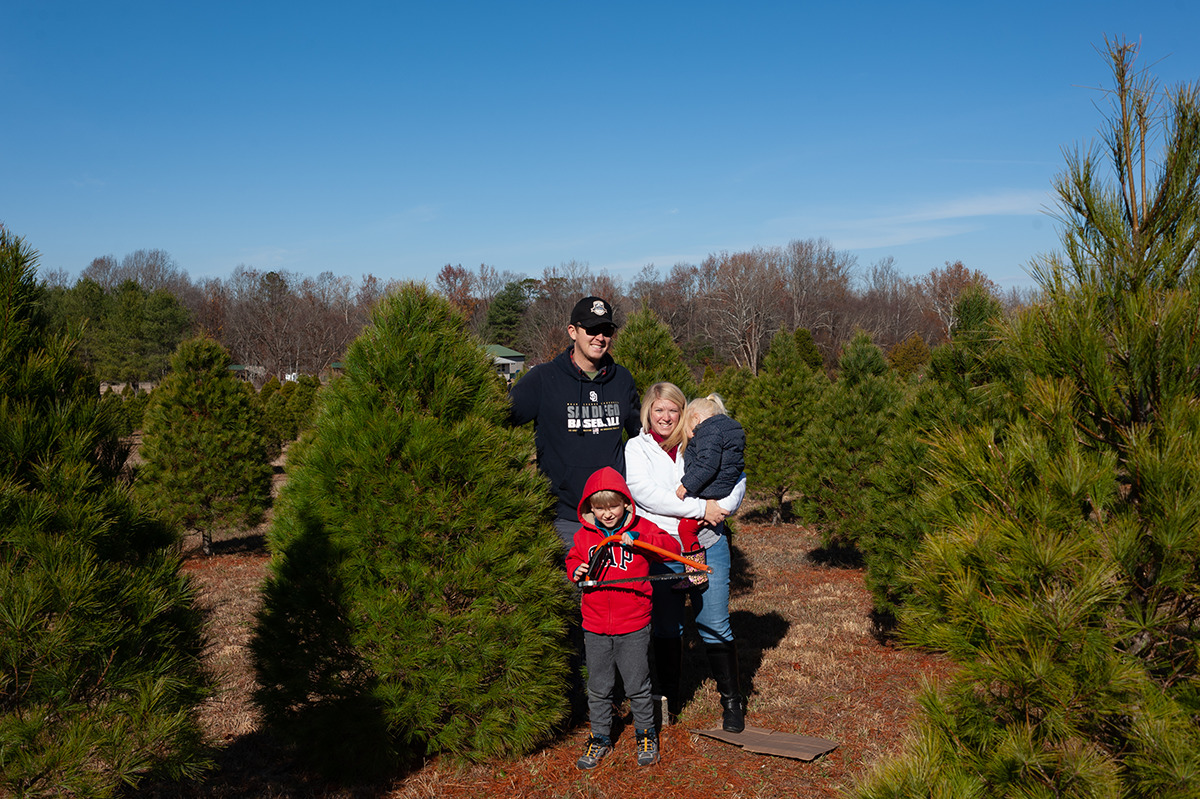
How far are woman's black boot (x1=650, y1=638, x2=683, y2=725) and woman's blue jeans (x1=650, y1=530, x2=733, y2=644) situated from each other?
17 cm

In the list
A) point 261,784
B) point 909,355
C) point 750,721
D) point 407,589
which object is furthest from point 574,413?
point 909,355

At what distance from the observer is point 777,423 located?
13.5 metres

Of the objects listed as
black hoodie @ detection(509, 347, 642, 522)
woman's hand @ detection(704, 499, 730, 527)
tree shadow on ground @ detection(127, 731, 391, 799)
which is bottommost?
tree shadow on ground @ detection(127, 731, 391, 799)

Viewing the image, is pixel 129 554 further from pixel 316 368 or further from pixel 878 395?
pixel 316 368

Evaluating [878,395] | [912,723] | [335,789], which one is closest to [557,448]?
[335,789]

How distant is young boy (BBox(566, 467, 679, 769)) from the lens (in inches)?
151

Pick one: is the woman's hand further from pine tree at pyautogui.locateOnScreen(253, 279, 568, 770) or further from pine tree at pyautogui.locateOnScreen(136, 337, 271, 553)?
pine tree at pyautogui.locateOnScreen(136, 337, 271, 553)

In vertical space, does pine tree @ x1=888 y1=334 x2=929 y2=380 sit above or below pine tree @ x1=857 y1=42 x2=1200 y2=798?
above

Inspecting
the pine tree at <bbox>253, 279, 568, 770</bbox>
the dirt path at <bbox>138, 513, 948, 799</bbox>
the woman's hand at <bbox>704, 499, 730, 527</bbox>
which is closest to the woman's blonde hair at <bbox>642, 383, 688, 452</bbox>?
the woman's hand at <bbox>704, 499, 730, 527</bbox>

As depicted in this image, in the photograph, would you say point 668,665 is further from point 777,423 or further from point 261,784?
point 777,423

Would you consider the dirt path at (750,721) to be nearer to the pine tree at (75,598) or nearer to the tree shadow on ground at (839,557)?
the pine tree at (75,598)

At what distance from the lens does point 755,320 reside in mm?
57562

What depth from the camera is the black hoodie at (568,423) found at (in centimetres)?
419

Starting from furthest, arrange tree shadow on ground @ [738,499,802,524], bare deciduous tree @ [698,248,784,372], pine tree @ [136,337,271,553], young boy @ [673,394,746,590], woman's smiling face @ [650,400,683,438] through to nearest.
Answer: bare deciduous tree @ [698,248,784,372]
tree shadow on ground @ [738,499,802,524]
pine tree @ [136,337,271,553]
woman's smiling face @ [650,400,683,438]
young boy @ [673,394,746,590]
